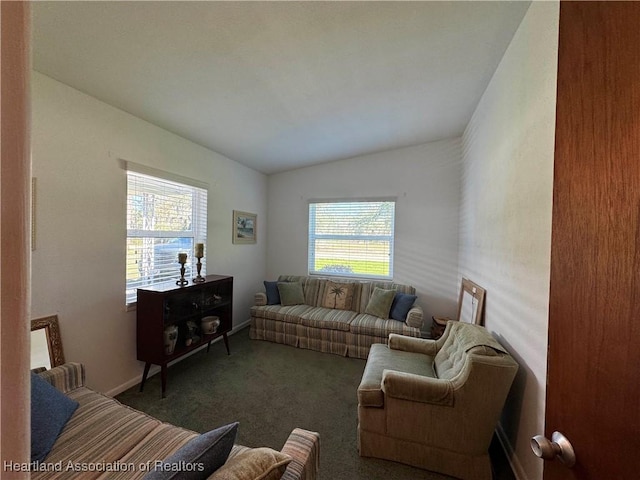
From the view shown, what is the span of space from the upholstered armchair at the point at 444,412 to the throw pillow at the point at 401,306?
1453 millimetres

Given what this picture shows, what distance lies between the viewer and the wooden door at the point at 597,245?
1.66ft

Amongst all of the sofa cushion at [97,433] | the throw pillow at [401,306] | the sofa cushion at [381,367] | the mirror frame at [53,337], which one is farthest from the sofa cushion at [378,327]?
the mirror frame at [53,337]

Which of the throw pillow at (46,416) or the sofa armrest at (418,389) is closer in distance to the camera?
the throw pillow at (46,416)

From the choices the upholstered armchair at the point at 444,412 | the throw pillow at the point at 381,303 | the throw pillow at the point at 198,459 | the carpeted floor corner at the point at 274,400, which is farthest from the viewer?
the throw pillow at the point at 381,303

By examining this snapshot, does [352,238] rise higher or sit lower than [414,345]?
higher

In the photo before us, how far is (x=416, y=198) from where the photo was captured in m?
3.85

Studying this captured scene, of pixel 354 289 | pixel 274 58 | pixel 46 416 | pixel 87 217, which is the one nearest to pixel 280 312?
pixel 354 289

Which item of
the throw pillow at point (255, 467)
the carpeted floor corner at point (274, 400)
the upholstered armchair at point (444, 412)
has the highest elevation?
the throw pillow at point (255, 467)

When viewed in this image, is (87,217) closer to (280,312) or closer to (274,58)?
(274,58)

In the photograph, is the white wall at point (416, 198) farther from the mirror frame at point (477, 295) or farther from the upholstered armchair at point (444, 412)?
the upholstered armchair at point (444, 412)

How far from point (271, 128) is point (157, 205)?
4.74ft

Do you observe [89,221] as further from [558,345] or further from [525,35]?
[525,35]

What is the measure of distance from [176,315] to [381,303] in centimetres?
→ 239

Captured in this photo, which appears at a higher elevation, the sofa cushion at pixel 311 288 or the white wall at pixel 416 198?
the white wall at pixel 416 198
